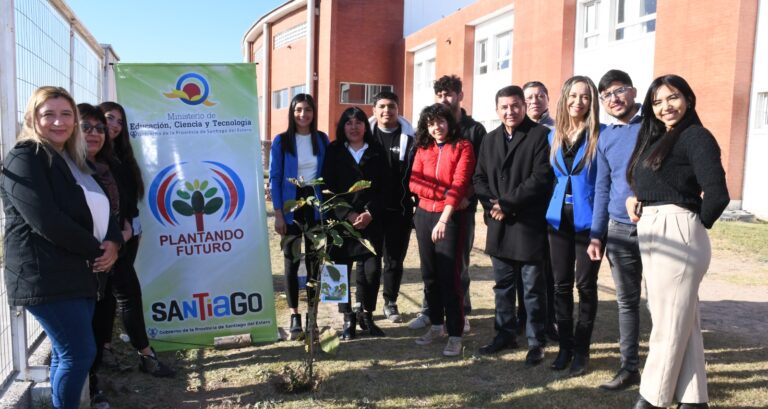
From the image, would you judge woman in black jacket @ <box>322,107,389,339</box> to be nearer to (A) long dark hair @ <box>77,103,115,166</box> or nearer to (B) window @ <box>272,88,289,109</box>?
(A) long dark hair @ <box>77,103,115,166</box>

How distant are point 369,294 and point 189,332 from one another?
1.42m

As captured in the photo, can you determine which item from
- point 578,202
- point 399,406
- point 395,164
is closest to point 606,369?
point 578,202

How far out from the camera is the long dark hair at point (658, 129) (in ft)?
9.72

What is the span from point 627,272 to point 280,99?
31660 millimetres

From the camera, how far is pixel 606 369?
3.94m

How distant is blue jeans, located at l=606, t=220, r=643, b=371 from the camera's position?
3.37 metres

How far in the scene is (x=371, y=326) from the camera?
4691 mm

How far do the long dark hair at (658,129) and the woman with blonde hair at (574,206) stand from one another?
0.45m

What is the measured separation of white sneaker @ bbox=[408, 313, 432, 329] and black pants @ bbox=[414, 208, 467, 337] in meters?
0.64

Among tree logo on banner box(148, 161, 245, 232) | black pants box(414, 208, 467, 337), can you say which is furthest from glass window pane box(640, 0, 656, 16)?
tree logo on banner box(148, 161, 245, 232)

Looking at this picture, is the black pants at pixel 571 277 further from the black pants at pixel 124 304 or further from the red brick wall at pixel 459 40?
the red brick wall at pixel 459 40

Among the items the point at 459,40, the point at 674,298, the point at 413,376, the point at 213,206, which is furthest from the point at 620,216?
the point at 459,40

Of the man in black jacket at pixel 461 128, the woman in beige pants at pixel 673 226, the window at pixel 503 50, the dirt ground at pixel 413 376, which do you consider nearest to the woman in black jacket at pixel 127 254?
the dirt ground at pixel 413 376

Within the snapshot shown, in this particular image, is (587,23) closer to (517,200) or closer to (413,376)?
(517,200)
